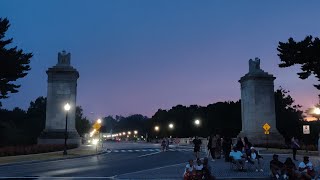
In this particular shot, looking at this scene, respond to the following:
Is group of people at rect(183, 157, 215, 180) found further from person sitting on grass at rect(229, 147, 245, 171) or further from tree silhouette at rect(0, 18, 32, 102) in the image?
tree silhouette at rect(0, 18, 32, 102)

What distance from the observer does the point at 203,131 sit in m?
118

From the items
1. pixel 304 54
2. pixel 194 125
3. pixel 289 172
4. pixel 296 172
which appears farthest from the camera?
pixel 194 125

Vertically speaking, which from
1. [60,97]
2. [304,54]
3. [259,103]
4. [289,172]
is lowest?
[289,172]

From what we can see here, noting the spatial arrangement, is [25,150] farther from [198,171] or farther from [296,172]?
[296,172]

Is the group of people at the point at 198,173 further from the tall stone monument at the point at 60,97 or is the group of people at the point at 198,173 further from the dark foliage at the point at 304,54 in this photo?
the tall stone monument at the point at 60,97

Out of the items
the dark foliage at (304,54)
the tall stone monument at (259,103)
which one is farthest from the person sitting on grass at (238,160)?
the tall stone monument at (259,103)

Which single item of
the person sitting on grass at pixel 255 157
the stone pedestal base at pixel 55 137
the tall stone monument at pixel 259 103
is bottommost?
the person sitting on grass at pixel 255 157

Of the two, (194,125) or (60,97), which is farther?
(194,125)

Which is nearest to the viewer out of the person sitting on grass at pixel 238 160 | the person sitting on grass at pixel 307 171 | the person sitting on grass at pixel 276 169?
the person sitting on grass at pixel 307 171

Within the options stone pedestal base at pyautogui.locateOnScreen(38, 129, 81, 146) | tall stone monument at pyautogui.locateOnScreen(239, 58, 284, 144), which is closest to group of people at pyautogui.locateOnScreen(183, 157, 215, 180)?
stone pedestal base at pyautogui.locateOnScreen(38, 129, 81, 146)

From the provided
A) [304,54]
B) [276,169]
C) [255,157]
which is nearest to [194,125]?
[304,54]

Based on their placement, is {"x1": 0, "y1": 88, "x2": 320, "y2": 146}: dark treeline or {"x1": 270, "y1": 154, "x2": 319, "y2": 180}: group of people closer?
{"x1": 270, "y1": 154, "x2": 319, "y2": 180}: group of people

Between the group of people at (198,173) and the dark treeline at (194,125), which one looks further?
the dark treeline at (194,125)

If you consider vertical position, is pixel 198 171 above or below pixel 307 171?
below
